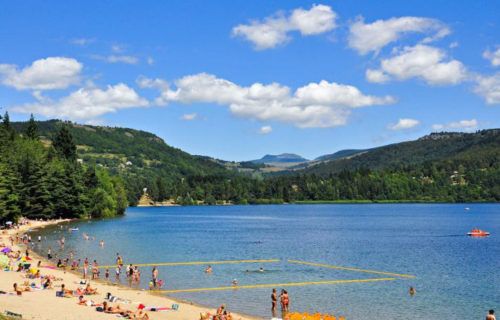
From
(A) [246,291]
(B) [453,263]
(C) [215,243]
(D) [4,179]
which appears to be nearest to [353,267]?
(B) [453,263]

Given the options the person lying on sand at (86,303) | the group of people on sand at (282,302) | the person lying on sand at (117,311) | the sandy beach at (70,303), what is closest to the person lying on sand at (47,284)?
the sandy beach at (70,303)

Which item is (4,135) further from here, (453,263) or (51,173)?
(453,263)

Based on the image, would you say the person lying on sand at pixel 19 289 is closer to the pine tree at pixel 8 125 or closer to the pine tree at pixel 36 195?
the pine tree at pixel 36 195

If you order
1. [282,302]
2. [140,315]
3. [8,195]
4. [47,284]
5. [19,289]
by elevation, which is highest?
[8,195]

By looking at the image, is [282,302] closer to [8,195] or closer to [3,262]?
[3,262]

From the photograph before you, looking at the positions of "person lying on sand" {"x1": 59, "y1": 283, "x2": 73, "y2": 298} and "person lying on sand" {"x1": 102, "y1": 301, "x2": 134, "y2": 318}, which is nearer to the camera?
"person lying on sand" {"x1": 102, "y1": 301, "x2": 134, "y2": 318}

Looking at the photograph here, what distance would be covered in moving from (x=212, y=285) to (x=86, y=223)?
96994 mm

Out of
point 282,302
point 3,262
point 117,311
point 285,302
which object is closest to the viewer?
point 117,311

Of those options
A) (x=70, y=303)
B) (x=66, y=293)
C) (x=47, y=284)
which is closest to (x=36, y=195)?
(x=47, y=284)

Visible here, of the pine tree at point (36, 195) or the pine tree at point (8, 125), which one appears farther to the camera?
the pine tree at point (8, 125)

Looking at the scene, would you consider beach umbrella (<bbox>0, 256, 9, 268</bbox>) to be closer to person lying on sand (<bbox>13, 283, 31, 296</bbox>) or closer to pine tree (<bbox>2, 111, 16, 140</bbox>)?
person lying on sand (<bbox>13, 283, 31, 296</bbox>)

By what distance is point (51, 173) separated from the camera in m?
141

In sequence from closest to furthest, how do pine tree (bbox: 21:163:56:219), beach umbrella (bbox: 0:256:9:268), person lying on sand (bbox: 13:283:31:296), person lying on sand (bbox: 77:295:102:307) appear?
person lying on sand (bbox: 77:295:102:307), person lying on sand (bbox: 13:283:31:296), beach umbrella (bbox: 0:256:9:268), pine tree (bbox: 21:163:56:219)

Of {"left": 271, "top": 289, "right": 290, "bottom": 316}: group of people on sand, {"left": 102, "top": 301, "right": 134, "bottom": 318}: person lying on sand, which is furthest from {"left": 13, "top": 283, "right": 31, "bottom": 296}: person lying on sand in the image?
{"left": 271, "top": 289, "right": 290, "bottom": 316}: group of people on sand
